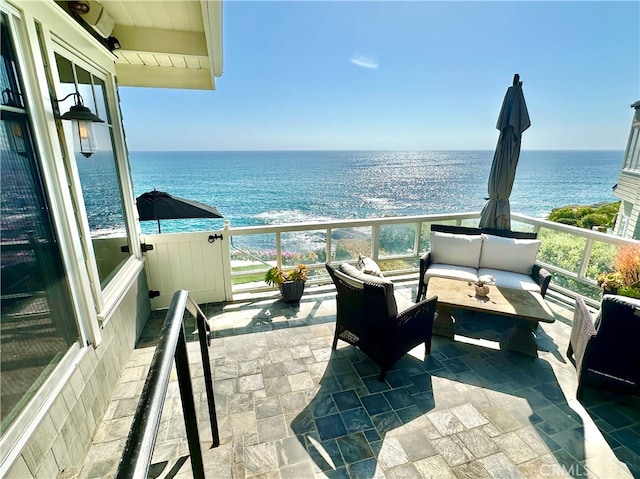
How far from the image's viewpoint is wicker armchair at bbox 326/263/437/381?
250cm

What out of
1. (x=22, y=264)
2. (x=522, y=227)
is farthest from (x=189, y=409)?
(x=522, y=227)

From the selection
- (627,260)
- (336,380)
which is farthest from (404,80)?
Result: (336,380)

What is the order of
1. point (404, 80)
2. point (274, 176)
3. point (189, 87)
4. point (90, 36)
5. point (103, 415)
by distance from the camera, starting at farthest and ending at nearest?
1. point (274, 176)
2. point (404, 80)
3. point (189, 87)
4. point (90, 36)
5. point (103, 415)

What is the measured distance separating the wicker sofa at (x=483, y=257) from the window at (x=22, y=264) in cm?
376

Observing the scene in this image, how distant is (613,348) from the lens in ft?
7.48

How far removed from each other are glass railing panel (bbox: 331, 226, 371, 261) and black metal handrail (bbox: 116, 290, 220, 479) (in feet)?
10.1

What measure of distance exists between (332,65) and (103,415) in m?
Result: 25.0

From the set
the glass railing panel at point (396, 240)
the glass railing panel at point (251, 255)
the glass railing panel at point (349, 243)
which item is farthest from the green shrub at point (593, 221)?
the glass railing panel at point (251, 255)

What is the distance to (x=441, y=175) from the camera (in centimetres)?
4247

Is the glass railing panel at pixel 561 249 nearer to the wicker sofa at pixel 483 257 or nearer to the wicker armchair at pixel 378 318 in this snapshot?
the wicker sofa at pixel 483 257

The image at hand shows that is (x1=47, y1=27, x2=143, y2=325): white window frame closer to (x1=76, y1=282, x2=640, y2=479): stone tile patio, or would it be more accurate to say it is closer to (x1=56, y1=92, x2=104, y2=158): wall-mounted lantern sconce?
(x1=56, y1=92, x2=104, y2=158): wall-mounted lantern sconce

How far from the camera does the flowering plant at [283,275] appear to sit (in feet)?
13.6

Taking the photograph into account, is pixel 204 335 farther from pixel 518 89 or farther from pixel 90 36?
pixel 518 89

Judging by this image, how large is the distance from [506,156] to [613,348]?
9.09ft
